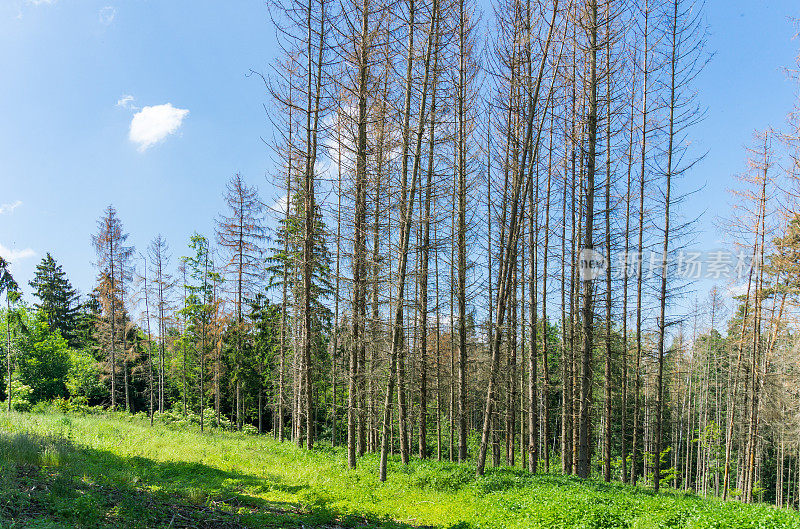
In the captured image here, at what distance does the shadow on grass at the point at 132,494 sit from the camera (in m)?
5.33

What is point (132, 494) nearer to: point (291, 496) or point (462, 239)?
point (291, 496)

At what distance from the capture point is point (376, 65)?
1191 cm

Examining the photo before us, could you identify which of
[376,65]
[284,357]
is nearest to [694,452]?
[284,357]

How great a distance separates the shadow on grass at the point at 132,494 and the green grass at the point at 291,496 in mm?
22

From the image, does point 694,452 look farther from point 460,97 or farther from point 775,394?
point 460,97

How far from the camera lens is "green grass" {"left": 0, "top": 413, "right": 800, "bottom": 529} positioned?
19.4ft

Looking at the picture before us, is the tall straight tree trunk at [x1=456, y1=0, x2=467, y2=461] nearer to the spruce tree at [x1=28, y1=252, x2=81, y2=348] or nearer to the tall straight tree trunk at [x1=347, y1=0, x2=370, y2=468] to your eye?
the tall straight tree trunk at [x1=347, y1=0, x2=370, y2=468]

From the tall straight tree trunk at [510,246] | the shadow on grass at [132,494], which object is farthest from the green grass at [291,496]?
the tall straight tree trunk at [510,246]

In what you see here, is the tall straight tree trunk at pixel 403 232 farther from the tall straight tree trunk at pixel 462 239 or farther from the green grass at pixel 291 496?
the tall straight tree trunk at pixel 462 239

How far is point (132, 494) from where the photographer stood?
A: 675 cm

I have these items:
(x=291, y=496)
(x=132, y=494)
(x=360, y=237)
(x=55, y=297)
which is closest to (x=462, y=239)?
(x=360, y=237)

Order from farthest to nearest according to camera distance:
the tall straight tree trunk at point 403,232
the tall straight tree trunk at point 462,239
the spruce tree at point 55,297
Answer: the spruce tree at point 55,297 < the tall straight tree trunk at point 462,239 < the tall straight tree trunk at point 403,232

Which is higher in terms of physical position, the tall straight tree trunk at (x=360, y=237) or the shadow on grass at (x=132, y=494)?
the tall straight tree trunk at (x=360, y=237)

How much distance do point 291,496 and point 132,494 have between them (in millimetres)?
2930
